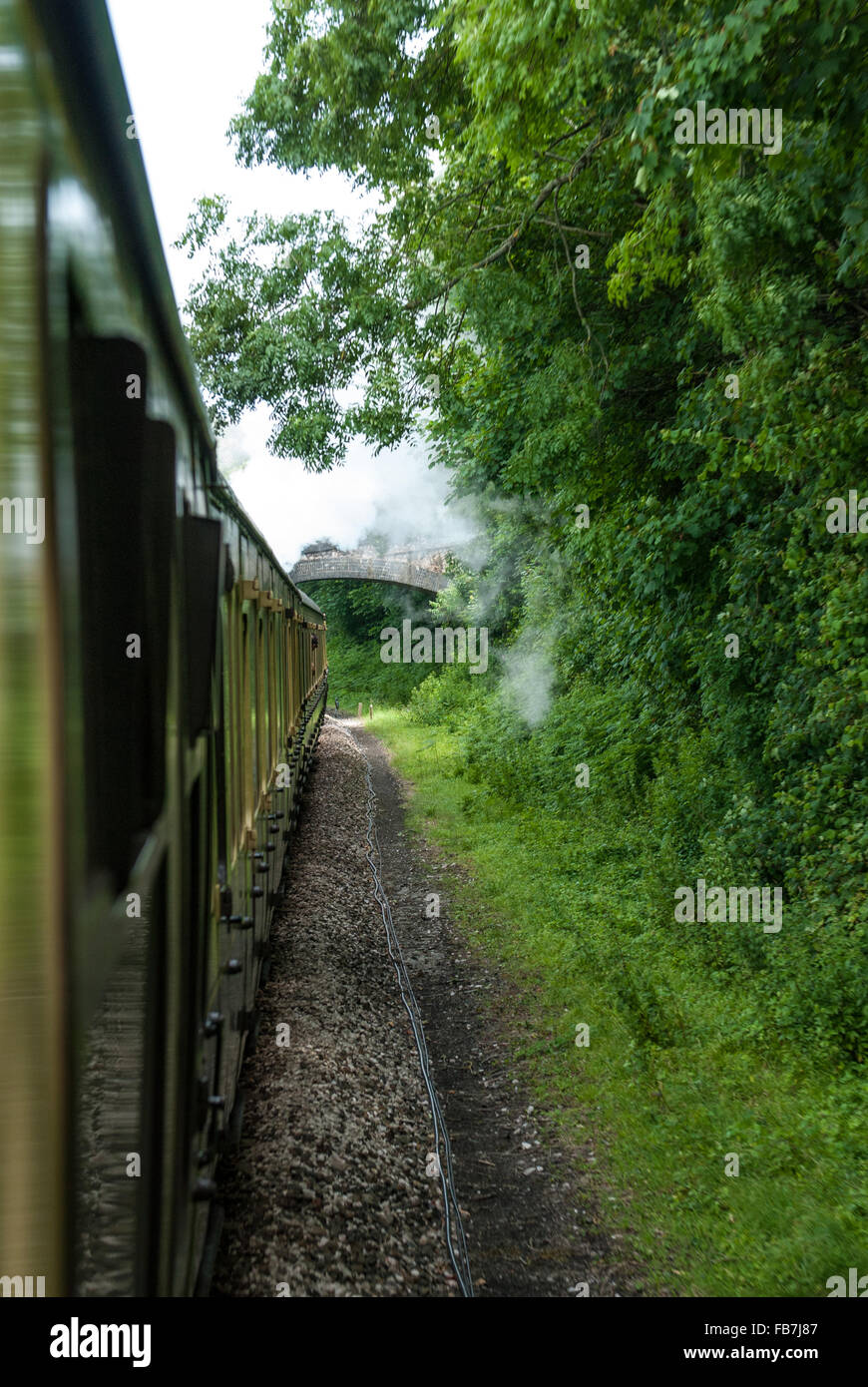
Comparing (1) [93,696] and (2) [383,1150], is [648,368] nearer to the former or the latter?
(2) [383,1150]

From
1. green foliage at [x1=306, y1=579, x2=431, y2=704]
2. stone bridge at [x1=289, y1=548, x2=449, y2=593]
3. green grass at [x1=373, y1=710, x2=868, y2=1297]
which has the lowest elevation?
green grass at [x1=373, y1=710, x2=868, y2=1297]

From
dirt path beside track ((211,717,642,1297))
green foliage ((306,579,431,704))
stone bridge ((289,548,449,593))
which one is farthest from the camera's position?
green foliage ((306,579,431,704))

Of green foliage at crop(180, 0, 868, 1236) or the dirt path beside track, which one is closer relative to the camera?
the dirt path beside track

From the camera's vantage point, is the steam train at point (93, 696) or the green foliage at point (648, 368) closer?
the steam train at point (93, 696)

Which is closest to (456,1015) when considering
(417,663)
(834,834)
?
(834,834)

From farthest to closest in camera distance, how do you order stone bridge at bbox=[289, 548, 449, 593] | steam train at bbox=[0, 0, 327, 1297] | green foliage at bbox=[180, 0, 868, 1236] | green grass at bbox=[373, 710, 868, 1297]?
stone bridge at bbox=[289, 548, 449, 593] < green foliage at bbox=[180, 0, 868, 1236] < green grass at bbox=[373, 710, 868, 1297] < steam train at bbox=[0, 0, 327, 1297]

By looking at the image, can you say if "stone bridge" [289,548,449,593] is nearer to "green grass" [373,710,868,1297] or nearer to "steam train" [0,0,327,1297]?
"green grass" [373,710,868,1297]

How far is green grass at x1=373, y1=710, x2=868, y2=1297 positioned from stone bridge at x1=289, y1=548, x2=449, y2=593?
25.4 metres

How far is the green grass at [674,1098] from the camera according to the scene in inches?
169

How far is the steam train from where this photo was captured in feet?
3.57

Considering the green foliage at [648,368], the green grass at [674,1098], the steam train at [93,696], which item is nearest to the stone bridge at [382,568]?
the green foliage at [648,368]

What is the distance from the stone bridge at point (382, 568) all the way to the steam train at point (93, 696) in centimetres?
3112

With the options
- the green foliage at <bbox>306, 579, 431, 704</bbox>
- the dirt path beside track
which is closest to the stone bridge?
the green foliage at <bbox>306, 579, 431, 704</bbox>

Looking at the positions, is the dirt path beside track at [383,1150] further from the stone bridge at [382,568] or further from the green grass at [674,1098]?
the stone bridge at [382,568]
